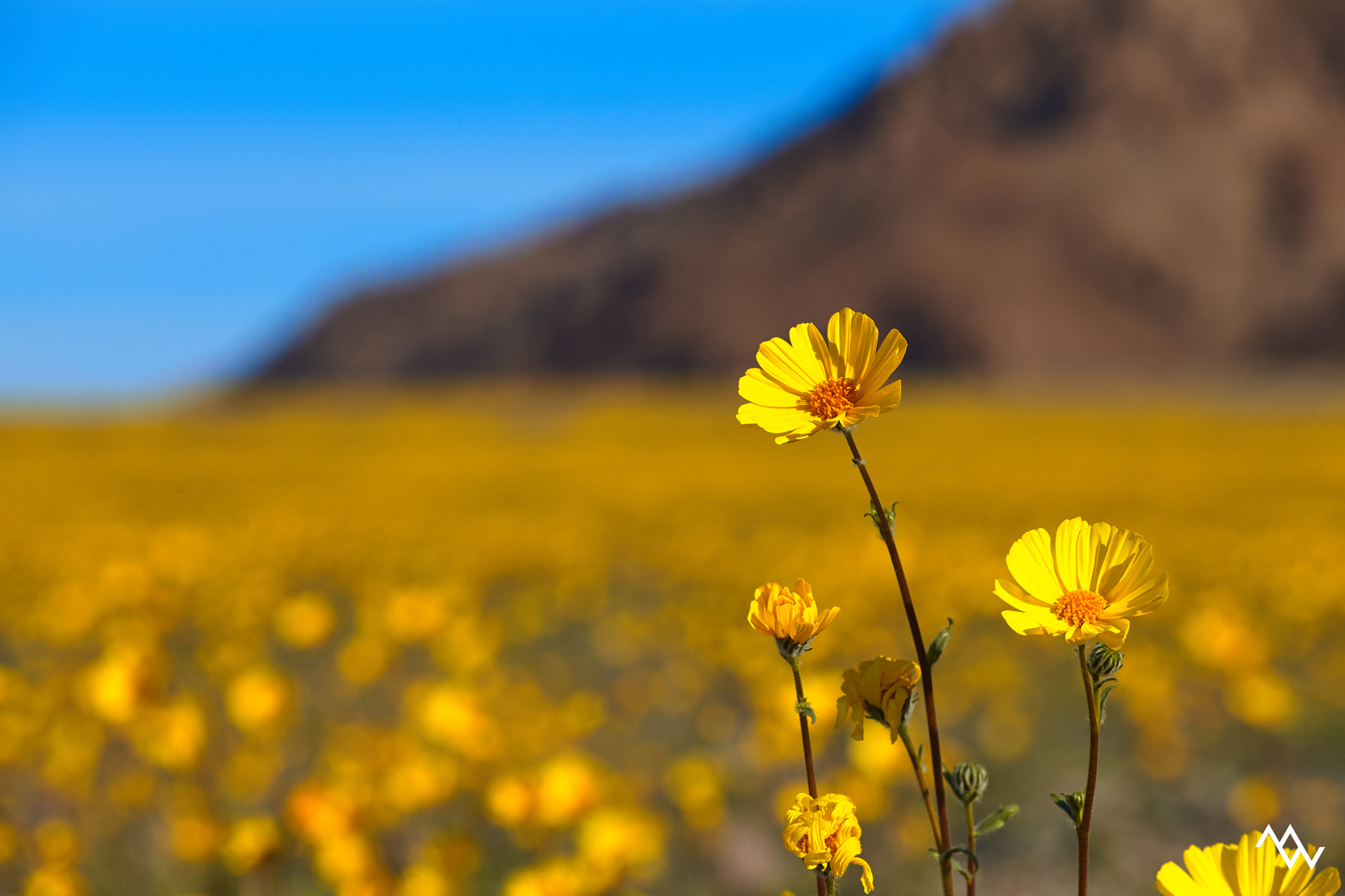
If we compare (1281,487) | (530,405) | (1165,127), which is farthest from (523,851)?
(1165,127)

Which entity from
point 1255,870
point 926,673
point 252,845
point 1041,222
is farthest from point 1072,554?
point 1041,222

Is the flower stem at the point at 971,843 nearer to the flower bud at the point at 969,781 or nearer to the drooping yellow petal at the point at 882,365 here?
the flower bud at the point at 969,781

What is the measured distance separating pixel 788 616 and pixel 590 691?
13.2ft

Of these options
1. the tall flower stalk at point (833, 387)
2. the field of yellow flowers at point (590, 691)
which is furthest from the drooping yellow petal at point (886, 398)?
the field of yellow flowers at point (590, 691)

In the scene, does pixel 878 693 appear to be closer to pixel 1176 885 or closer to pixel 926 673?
pixel 926 673

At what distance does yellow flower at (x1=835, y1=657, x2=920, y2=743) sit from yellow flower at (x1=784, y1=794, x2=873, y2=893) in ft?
0.22

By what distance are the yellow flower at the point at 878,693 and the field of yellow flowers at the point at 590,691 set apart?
81 centimetres

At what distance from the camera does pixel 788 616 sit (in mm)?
946

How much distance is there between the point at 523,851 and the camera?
2.90 m

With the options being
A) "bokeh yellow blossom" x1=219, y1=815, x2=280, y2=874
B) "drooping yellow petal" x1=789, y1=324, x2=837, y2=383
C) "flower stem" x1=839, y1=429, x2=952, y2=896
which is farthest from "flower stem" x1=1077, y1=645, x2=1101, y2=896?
"bokeh yellow blossom" x1=219, y1=815, x2=280, y2=874

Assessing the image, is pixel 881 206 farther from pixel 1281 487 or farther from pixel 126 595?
pixel 126 595

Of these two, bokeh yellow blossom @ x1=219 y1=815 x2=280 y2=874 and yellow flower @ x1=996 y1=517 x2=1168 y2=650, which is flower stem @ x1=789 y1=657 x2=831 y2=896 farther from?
bokeh yellow blossom @ x1=219 y1=815 x2=280 y2=874

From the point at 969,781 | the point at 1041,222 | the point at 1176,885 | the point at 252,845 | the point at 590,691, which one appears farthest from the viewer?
the point at 1041,222

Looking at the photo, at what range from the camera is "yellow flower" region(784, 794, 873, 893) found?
92 centimetres
